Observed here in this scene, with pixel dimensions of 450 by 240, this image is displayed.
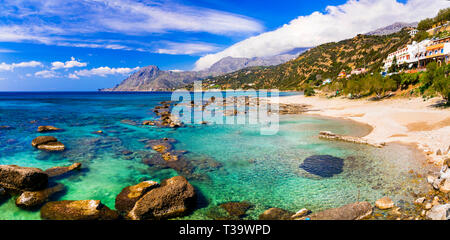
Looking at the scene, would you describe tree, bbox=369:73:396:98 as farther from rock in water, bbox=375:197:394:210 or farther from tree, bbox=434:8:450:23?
tree, bbox=434:8:450:23

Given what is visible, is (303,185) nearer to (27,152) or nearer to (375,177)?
(375,177)

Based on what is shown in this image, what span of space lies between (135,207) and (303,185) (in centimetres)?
917

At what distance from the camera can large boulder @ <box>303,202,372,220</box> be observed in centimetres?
888

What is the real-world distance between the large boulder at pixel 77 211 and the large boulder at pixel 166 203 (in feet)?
3.37

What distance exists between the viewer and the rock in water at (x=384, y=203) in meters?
9.66

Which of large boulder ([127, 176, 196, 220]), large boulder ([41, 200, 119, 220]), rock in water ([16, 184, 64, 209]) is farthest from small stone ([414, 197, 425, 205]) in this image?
rock in water ([16, 184, 64, 209])

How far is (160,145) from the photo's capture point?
21.7 metres

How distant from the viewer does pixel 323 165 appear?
51.7 ft

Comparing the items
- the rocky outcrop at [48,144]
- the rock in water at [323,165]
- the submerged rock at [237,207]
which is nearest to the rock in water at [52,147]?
the rocky outcrop at [48,144]

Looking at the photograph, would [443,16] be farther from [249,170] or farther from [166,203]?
[166,203]

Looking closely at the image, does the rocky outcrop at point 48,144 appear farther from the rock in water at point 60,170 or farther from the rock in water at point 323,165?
the rock in water at point 323,165

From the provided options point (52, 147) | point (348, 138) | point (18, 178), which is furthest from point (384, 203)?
point (52, 147)
